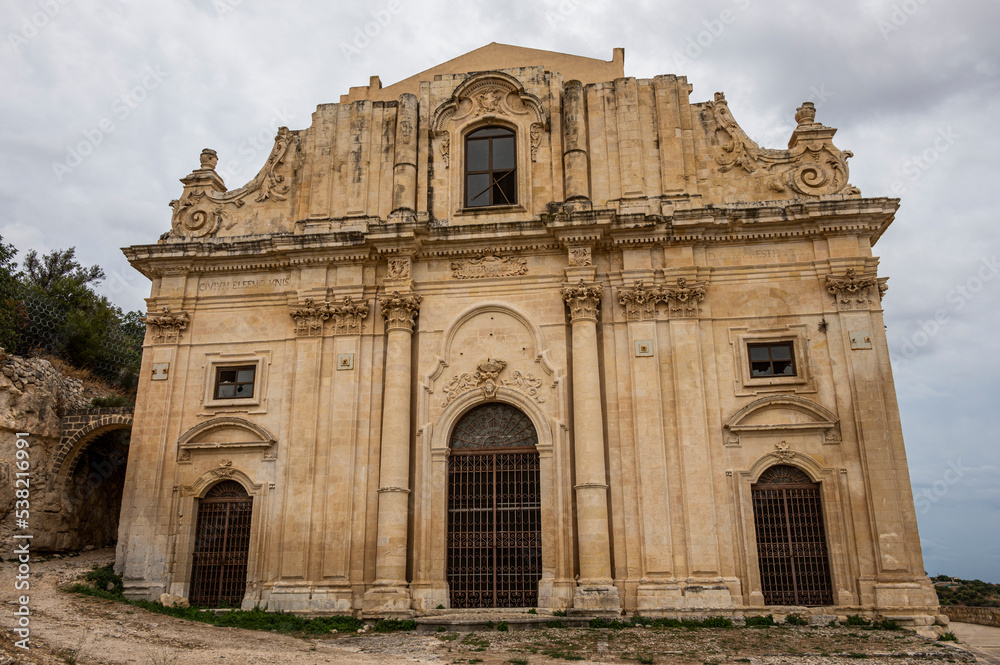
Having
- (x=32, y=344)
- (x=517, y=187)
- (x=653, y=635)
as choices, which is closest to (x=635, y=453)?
(x=653, y=635)

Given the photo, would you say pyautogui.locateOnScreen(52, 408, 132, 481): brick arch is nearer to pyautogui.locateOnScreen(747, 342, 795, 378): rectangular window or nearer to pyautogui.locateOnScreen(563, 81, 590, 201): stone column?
pyautogui.locateOnScreen(563, 81, 590, 201): stone column

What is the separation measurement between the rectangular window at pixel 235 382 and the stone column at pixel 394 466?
3315mm

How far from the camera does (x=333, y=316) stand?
17.1 meters

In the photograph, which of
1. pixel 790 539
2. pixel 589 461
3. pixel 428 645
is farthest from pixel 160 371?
pixel 790 539

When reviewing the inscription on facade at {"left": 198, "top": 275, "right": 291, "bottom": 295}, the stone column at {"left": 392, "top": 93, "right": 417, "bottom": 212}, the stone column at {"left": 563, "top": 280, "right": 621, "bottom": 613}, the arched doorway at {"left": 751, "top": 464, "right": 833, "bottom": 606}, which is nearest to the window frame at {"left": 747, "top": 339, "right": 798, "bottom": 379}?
the arched doorway at {"left": 751, "top": 464, "right": 833, "bottom": 606}

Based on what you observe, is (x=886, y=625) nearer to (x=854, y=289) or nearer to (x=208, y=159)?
(x=854, y=289)

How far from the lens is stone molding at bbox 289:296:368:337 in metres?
17.0

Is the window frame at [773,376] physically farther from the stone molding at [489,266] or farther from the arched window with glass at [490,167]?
the arched window with glass at [490,167]

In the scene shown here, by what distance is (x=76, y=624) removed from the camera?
12.3m

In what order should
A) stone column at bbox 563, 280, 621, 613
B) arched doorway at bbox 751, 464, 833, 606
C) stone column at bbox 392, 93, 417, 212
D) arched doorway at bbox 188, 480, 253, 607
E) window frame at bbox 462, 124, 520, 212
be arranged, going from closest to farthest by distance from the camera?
1. stone column at bbox 563, 280, 621, 613
2. arched doorway at bbox 751, 464, 833, 606
3. arched doorway at bbox 188, 480, 253, 607
4. stone column at bbox 392, 93, 417, 212
5. window frame at bbox 462, 124, 520, 212

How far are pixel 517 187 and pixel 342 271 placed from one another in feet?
14.8

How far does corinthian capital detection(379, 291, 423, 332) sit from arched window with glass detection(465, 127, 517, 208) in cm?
Result: 292

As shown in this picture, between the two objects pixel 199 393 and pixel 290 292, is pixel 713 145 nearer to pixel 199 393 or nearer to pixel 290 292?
pixel 290 292

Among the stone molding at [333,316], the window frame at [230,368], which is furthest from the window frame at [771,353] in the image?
the window frame at [230,368]
